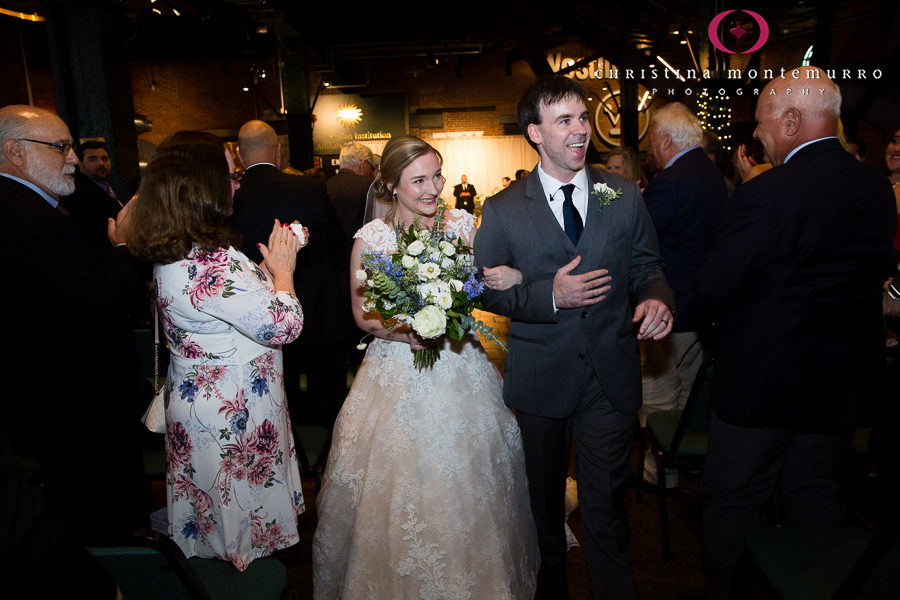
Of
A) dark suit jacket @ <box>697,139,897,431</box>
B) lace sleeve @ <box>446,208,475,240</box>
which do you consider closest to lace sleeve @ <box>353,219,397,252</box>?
lace sleeve @ <box>446,208,475,240</box>

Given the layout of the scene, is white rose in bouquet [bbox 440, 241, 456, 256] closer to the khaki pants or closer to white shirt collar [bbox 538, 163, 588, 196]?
white shirt collar [bbox 538, 163, 588, 196]

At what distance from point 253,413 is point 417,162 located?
4.13ft

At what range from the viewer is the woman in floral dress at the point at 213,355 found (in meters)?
1.96

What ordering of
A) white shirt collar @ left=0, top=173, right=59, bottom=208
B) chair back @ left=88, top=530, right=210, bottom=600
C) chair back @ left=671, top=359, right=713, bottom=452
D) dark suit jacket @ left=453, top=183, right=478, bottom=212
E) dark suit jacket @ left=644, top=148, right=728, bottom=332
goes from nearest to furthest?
chair back @ left=88, top=530, right=210, bottom=600 → white shirt collar @ left=0, top=173, right=59, bottom=208 → chair back @ left=671, top=359, right=713, bottom=452 → dark suit jacket @ left=644, top=148, right=728, bottom=332 → dark suit jacket @ left=453, top=183, right=478, bottom=212

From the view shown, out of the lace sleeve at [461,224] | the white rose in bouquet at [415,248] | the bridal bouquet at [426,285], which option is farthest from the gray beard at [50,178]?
the lace sleeve at [461,224]

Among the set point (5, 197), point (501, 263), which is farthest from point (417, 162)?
point (5, 197)

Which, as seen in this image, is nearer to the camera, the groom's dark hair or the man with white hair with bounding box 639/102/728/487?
the groom's dark hair

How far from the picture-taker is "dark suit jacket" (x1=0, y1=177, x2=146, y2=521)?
2.12 m

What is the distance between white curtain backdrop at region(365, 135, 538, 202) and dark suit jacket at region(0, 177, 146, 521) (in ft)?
53.2

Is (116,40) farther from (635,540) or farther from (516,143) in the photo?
(516,143)

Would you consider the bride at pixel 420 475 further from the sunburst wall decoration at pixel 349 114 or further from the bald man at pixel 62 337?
the sunburst wall decoration at pixel 349 114

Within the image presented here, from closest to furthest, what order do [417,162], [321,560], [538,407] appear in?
[538,407]
[321,560]
[417,162]

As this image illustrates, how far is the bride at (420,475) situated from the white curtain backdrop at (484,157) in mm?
16090

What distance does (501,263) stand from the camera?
2.32 m
